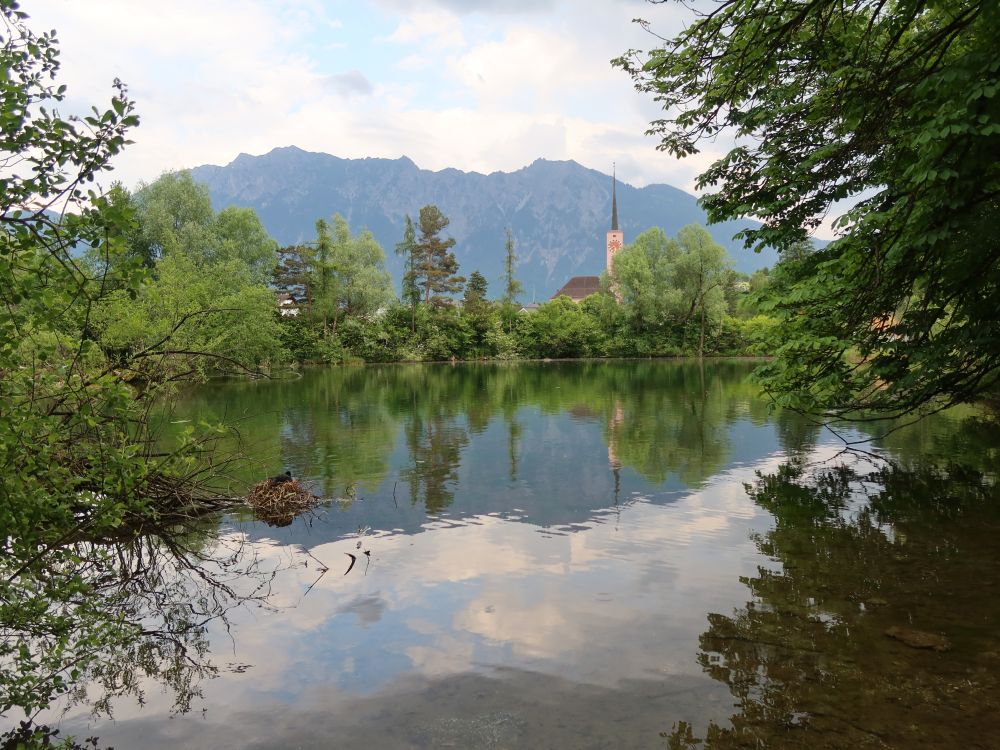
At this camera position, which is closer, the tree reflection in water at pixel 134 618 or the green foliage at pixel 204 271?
the tree reflection in water at pixel 134 618

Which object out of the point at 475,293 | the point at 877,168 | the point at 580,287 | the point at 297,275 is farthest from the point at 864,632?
the point at 580,287

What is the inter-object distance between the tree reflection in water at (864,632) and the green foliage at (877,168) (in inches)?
100

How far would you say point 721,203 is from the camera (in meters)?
17.2

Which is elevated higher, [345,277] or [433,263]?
[433,263]

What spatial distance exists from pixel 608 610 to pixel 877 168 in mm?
9623

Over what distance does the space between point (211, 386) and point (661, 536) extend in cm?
4416

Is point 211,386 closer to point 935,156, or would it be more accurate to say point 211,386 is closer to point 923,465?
point 923,465

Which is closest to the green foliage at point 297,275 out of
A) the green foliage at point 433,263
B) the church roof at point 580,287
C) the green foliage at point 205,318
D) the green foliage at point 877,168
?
the green foliage at point 433,263

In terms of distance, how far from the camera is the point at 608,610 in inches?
368

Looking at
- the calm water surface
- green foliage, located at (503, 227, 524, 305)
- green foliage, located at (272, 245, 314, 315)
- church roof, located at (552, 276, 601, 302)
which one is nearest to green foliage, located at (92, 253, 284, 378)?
green foliage, located at (272, 245, 314, 315)

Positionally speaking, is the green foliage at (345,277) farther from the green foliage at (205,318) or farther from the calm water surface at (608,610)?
the calm water surface at (608,610)

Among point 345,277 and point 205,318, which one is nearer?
point 205,318

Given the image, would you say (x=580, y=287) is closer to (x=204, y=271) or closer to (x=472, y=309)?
(x=472, y=309)

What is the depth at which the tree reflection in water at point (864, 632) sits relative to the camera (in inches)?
245
